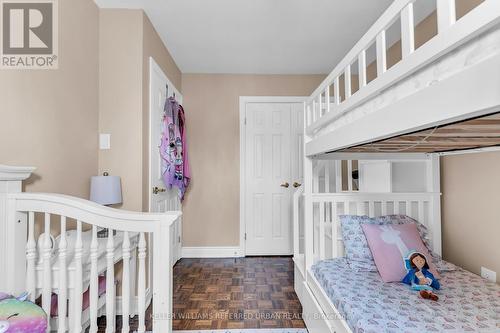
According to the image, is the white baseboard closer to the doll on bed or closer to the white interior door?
the white interior door

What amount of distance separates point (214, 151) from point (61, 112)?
2000mm

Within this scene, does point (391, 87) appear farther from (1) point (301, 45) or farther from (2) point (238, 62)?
(2) point (238, 62)

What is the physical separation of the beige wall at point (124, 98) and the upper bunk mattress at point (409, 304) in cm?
161

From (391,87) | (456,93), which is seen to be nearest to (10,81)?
(391,87)

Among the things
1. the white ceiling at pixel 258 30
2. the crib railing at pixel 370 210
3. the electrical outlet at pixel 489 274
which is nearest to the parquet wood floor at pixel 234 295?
the crib railing at pixel 370 210

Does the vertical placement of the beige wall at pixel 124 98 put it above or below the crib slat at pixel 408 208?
above

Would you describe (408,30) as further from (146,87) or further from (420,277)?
(146,87)

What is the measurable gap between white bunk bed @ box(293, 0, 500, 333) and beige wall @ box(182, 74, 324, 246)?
1651 millimetres

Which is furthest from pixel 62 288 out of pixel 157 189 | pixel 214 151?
pixel 214 151

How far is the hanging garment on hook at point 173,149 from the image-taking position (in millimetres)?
2727

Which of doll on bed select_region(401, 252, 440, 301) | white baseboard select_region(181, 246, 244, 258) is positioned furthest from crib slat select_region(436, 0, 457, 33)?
white baseboard select_region(181, 246, 244, 258)

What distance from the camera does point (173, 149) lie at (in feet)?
9.41

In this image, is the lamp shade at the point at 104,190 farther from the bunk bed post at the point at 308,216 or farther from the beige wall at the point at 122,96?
the bunk bed post at the point at 308,216

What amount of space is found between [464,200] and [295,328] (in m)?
1.51
